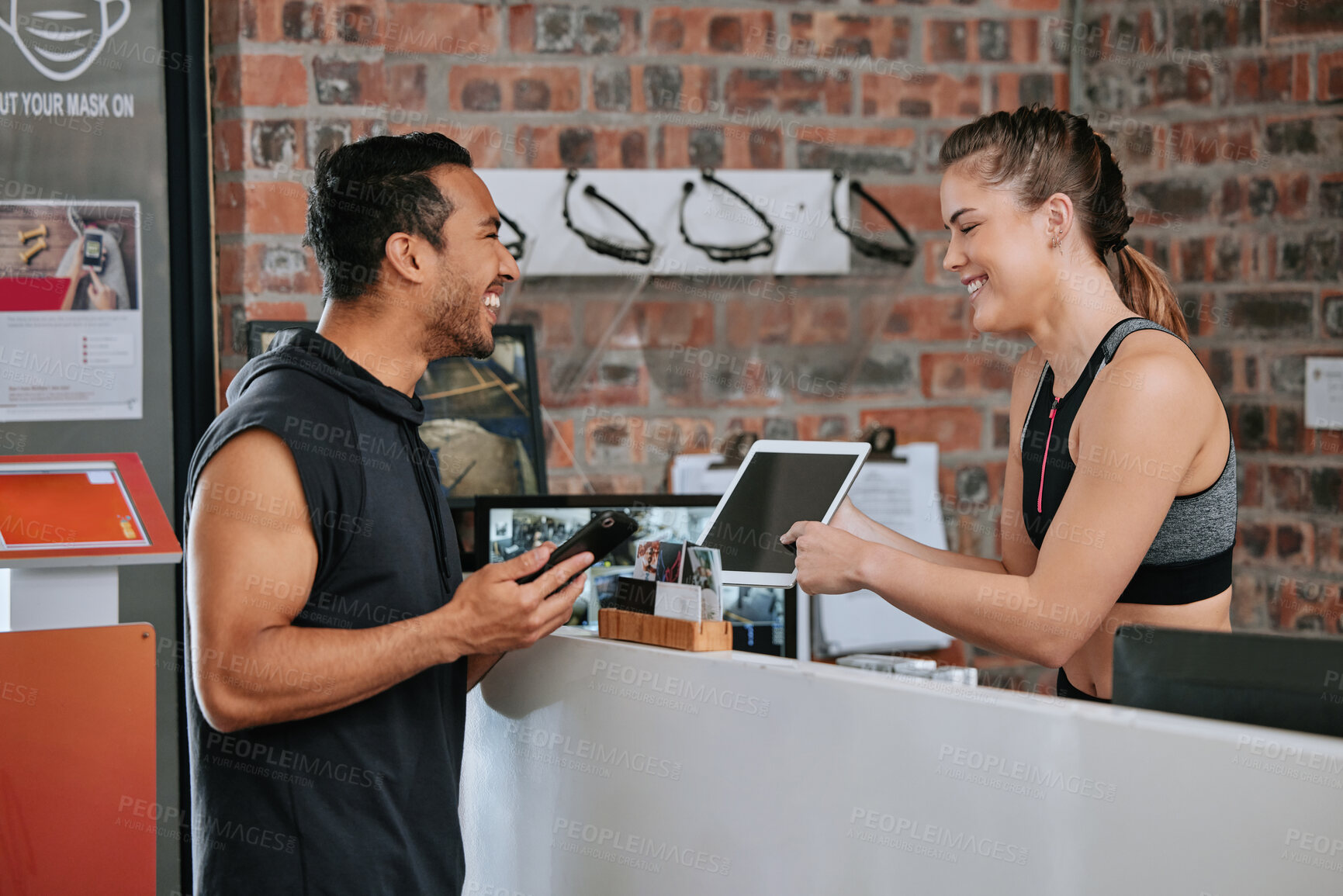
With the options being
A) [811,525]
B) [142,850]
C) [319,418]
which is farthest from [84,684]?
[811,525]

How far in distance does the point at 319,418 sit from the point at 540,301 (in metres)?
1.14

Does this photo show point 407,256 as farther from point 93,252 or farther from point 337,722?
point 93,252

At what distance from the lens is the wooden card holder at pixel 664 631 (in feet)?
4.05

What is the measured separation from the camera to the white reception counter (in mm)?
869

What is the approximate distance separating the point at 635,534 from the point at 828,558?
68 centimetres

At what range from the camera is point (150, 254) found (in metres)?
2.18

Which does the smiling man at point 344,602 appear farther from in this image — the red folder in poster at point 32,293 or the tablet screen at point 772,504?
the red folder in poster at point 32,293

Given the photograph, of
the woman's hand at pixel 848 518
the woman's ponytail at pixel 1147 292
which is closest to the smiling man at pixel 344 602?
the woman's hand at pixel 848 518

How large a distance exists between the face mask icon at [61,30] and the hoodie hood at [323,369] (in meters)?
1.17

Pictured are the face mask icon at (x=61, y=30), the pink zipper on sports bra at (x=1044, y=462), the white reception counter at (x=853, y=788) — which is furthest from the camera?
the face mask icon at (x=61, y=30)

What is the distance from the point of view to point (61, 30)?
2.14 meters

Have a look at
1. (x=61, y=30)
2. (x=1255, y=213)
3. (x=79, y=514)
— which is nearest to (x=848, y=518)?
(x=79, y=514)

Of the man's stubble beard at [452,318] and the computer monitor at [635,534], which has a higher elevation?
the man's stubble beard at [452,318]

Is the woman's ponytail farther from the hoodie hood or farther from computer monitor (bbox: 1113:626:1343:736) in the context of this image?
the hoodie hood
